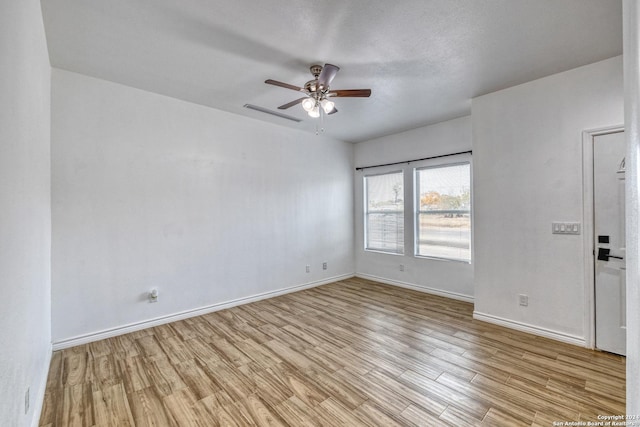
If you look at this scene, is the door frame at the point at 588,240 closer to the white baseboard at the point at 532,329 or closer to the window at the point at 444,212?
the white baseboard at the point at 532,329

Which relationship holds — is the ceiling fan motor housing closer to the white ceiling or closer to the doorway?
the white ceiling

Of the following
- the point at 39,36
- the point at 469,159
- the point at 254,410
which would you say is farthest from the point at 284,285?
the point at 39,36

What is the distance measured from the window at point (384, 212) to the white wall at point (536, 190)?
1.62 m

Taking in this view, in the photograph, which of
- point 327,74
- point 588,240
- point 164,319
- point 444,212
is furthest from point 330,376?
point 444,212

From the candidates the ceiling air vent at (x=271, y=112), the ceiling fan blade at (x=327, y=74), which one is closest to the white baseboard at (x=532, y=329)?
the ceiling fan blade at (x=327, y=74)

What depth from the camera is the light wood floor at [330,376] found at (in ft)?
5.96

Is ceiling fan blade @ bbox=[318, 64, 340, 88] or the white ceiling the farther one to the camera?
ceiling fan blade @ bbox=[318, 64, 340, 88]

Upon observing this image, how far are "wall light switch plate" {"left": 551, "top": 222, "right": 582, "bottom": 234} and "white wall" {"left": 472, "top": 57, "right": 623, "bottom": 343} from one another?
0.14 ft

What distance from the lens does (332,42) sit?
2254mm

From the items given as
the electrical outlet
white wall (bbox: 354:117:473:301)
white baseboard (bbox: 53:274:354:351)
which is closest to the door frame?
the electrical outlet

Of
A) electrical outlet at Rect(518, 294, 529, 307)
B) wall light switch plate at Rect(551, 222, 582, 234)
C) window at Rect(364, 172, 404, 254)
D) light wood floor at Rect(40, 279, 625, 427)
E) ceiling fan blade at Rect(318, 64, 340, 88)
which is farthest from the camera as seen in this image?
window at Rect(364, 172, 404, 254)

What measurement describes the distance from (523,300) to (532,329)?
30 centimetres

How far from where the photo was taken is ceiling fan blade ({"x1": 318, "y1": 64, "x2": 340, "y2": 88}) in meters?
2.28

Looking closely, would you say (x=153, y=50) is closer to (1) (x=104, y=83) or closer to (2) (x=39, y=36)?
(2) (x=39, y=36)
